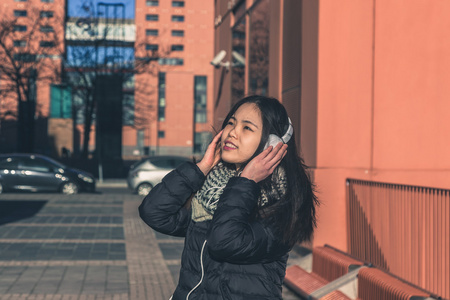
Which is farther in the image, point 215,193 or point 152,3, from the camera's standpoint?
Result: point 152,3

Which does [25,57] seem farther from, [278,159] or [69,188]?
[278,159]

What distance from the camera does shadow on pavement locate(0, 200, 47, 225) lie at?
15.0 meters

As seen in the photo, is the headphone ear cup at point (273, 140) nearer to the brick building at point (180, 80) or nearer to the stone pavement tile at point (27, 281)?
the stone pavement tile at point (27, 281)

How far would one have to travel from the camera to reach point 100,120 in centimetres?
3859

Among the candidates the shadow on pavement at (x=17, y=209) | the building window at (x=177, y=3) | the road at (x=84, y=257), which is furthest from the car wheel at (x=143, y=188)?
Result: the building window at (x=177, y=3)

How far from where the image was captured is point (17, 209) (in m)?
17.2

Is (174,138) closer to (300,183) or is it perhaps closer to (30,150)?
(30,150)

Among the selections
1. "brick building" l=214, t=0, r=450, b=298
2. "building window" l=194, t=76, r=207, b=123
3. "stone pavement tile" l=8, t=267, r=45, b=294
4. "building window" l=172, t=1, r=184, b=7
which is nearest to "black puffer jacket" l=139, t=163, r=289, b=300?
"stone pavement tile" l=8, t=267, r=45, b=294

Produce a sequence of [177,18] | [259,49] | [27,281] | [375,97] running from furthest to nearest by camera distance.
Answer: [177,18]
[259,49]
[375,97]
[27,281]

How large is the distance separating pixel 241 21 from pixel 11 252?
8.95 metres

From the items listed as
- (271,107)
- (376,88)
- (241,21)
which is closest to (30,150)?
(241,21)

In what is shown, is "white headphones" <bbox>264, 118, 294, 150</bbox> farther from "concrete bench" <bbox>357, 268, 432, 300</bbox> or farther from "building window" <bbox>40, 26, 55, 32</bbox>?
"building window" <bbox>40, 26, 55, 32</bbox>

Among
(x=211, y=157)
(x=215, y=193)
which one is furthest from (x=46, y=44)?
(x=215, y=193)

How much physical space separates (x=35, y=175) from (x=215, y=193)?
22.4 metres
